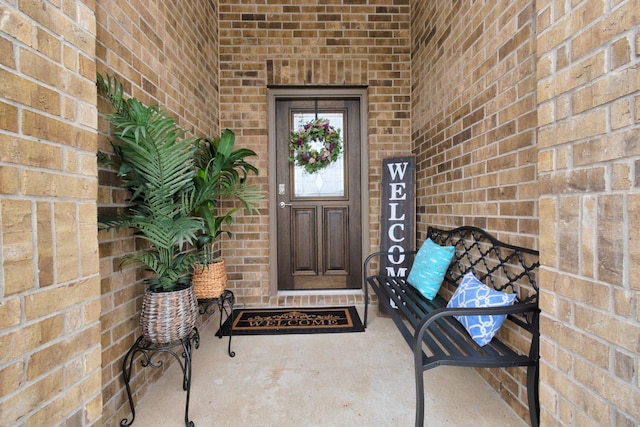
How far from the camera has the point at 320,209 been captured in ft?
9.55

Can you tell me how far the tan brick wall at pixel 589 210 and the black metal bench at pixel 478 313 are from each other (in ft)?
0.94

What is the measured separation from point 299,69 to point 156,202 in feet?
6.79

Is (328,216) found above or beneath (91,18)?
beneath

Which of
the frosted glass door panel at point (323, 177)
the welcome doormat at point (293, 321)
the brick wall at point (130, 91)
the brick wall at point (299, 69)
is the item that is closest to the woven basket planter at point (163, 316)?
the brick wall at point (130, 91)

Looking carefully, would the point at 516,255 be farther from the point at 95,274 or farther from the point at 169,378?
the point at 169,378

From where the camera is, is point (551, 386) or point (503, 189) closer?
point (551, 386)

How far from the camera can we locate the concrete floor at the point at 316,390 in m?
1.36

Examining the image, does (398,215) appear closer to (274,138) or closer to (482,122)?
(482,122)

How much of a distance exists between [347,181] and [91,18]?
229cm

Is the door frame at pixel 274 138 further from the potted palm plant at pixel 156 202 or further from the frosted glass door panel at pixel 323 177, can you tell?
the potted palm plant at pixel 156 202

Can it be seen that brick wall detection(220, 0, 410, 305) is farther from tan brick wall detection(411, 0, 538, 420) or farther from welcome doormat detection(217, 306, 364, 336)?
tan brick wall detection(411, 0, 538, 420)

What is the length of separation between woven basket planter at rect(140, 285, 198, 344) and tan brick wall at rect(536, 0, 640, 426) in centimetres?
150

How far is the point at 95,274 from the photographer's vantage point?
0.90m

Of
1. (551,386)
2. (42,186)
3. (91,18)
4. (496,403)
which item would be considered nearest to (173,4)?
(91,18)
